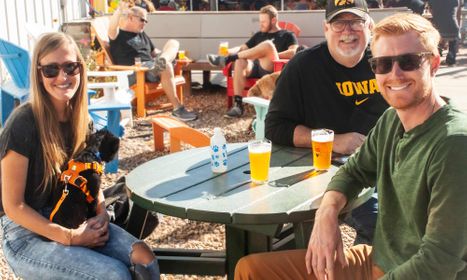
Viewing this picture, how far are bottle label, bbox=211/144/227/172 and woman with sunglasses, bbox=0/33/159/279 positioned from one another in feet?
1.43

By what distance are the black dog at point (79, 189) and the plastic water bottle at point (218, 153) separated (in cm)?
46

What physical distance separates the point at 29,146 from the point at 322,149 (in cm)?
113

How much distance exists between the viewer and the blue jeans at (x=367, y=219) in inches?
106

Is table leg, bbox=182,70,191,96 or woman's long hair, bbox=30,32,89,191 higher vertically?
woman's long hair, bbox=30,32,89,191

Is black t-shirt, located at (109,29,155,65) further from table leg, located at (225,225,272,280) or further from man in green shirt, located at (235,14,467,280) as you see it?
man in green shirt, located at (235,14,467,280)

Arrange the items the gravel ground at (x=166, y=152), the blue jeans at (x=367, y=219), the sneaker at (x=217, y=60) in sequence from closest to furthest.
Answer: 1. the blue jeans at (x=367, y=219)
2. the gravel ground at (x=166, y=152)
3. the sneaker at (x=217, y=60)

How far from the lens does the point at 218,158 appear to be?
2328 millimetres

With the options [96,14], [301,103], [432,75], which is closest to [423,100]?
[432,75]

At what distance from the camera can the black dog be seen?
2172mm

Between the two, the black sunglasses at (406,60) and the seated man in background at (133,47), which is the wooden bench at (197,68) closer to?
the seated man in background at (133,47)

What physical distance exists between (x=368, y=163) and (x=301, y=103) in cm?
81

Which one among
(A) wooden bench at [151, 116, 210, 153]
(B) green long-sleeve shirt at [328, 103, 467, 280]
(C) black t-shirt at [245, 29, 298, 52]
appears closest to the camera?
(B) green long-sleeve shirt at [328, 103, 467, 280]

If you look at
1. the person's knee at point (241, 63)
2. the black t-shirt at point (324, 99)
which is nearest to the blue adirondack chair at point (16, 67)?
the person's knee at point (241, 63)

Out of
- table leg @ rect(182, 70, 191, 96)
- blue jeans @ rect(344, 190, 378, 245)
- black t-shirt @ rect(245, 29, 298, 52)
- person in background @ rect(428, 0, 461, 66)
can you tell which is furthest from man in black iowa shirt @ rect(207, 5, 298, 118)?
person in background @ rect(428, 0, 461, 66)
